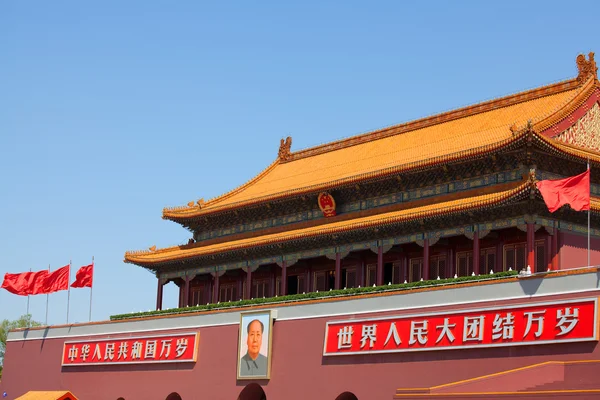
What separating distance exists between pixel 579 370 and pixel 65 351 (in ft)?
86.1

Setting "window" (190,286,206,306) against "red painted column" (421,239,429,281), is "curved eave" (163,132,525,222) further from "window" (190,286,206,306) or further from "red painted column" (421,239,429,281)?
"window" (190,286,206,306)

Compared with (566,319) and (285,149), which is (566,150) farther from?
(285,149)

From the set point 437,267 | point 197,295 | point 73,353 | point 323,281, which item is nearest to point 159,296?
point 197,295

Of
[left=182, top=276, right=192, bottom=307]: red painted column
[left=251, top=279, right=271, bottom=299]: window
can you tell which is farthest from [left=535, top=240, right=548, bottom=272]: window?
[left=182, top=276, right=192, bottom=307]: red painted column

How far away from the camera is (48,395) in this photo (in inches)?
1646

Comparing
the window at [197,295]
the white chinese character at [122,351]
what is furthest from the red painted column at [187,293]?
the white chinese character at [122,351]

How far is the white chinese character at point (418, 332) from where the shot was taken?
90.2 ft

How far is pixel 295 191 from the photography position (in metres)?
37.3

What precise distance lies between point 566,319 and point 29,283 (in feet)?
92.4

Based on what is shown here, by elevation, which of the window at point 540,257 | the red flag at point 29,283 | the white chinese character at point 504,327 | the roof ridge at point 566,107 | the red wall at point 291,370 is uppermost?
the roof ridge at point 566,107

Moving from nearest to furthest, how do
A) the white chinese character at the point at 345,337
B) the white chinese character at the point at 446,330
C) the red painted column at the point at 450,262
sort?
the white chinese character at the point at 446,330 < the white chinese character at the point at 345,337 < the red painted column at the point at 450,262

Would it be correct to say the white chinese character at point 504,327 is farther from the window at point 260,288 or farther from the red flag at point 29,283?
the red flag at point 29,283

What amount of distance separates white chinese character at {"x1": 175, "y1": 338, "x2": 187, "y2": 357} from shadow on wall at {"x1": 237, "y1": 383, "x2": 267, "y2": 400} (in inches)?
146

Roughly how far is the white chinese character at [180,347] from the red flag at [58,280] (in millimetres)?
9571
